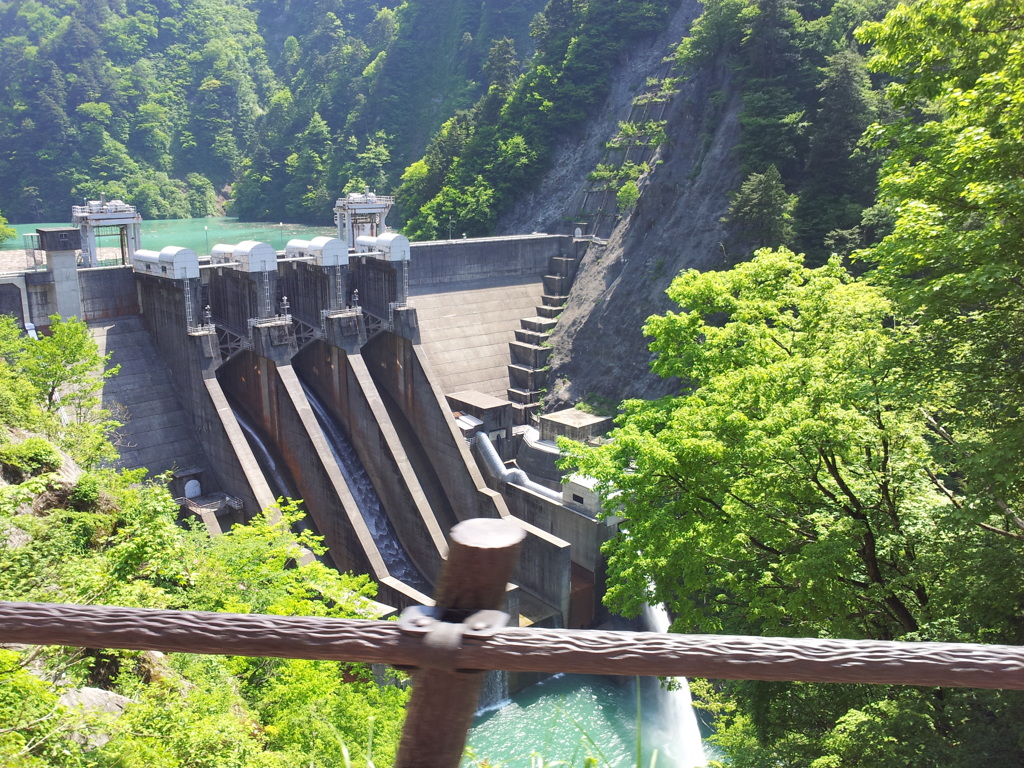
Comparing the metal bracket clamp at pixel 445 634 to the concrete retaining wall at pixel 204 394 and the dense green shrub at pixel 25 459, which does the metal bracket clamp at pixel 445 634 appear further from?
the concrete retaining wall at pixel 204 394

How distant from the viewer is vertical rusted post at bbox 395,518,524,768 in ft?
6.55

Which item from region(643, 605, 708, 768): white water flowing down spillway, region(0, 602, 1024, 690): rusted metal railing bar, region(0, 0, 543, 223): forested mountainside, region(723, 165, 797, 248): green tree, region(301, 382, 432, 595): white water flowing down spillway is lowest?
region(643, 605, 708, 768): white water flowing down spillway

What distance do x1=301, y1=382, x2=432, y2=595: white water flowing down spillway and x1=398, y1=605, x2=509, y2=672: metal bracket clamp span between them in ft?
76.0

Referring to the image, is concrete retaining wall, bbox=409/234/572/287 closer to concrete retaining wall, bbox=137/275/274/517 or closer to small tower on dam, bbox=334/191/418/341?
small tower on dam, bbox=334/191/418/341

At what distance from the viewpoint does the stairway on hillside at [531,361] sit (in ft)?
108

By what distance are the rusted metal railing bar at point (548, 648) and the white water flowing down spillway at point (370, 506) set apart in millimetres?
23040

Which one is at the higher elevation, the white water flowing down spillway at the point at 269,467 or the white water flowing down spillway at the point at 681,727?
the white water flowing down spillway at the point at 269,467

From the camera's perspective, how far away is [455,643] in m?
1.97

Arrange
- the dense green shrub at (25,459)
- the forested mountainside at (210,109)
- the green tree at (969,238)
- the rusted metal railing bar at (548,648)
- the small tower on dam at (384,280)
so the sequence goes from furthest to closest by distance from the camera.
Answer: the forested mountainside at (210,109)
the small tower on dam at (384,280)
the dense green shrub at (25,459)
the green tree at (969,238)
the rusted metal railing bar at (548,648)

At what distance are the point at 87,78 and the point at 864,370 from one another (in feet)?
278

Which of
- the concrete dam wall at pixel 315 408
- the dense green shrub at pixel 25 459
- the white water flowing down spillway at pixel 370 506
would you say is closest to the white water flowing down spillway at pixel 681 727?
the concrete dam wall at pixel 315 408

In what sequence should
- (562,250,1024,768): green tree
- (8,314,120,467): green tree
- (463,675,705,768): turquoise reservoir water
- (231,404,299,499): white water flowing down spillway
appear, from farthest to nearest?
1. (231,404,299,499): white water flowing down spillway
2. (463,675,705,768): turquoise reservoir water
3. (8,314,120,467): green tree
4. (562,250,1024,768): green tree

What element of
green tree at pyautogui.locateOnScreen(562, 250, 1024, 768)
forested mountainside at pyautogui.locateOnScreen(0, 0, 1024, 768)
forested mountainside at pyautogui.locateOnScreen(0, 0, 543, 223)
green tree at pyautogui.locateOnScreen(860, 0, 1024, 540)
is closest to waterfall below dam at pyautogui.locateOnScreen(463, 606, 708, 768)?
forested mountainside at pyautogui.locateOnScreen(0, 0, 1024, 768)

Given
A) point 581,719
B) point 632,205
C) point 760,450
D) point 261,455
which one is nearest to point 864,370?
point 760,450
